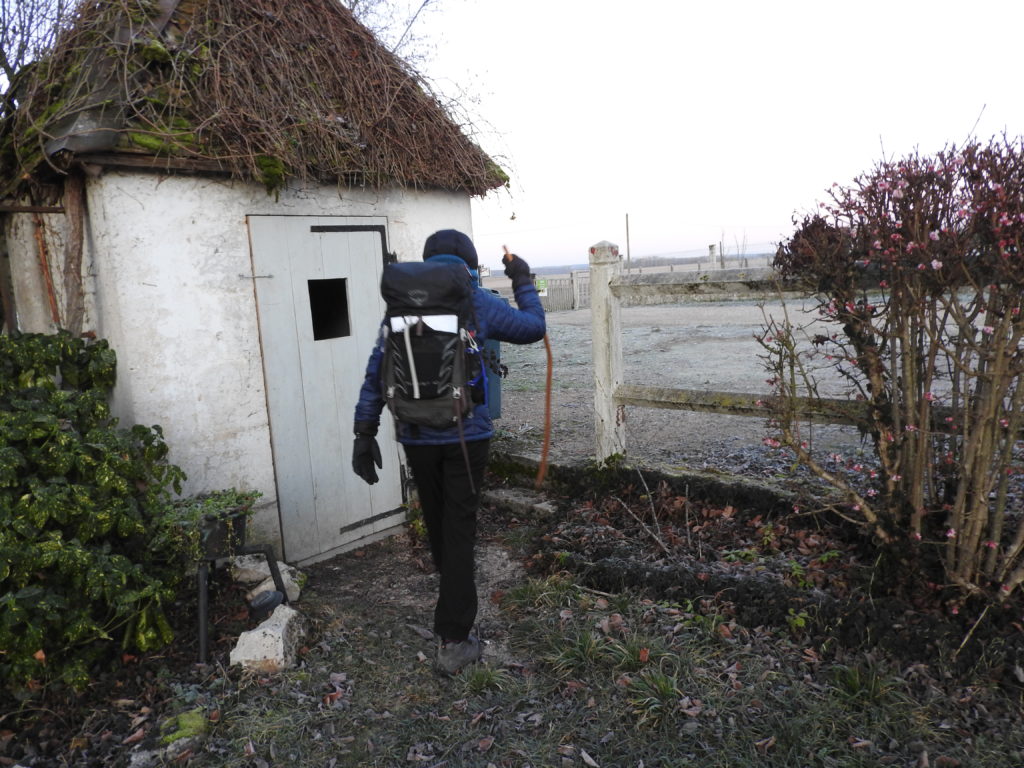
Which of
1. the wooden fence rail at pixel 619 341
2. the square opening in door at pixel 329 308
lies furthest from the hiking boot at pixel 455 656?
the square opening in door at pixel 329 308

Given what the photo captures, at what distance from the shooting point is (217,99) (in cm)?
472

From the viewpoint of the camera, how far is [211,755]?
3.26 m

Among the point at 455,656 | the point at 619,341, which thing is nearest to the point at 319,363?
the point at 619,341

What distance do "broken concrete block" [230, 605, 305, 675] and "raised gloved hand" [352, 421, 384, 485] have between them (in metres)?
0.95

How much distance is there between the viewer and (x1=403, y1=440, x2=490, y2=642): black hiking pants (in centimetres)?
379

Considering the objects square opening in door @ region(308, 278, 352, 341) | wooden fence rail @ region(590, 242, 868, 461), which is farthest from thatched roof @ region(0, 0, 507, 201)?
wooden fence rail @ region(590, 242, 868, 461)

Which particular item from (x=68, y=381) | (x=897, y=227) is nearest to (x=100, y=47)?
(x=68, y=381)

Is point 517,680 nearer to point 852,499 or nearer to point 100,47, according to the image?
point 852,499

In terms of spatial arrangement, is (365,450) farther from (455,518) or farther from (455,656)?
(455,656)

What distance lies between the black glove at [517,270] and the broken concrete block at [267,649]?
230cm

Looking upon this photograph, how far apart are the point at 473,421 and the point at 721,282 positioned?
2287mm

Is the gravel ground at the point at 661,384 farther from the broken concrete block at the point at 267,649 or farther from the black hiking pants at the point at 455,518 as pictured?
the broken concrete block at the point at 267,649

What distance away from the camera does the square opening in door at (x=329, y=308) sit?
235 inches

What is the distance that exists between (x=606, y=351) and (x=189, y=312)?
3.08 meters
